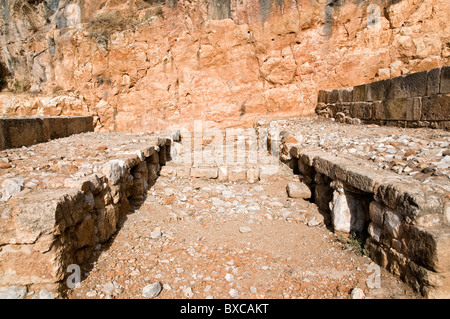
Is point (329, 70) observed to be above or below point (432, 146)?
above

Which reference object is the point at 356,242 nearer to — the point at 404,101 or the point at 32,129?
the point at 404,101

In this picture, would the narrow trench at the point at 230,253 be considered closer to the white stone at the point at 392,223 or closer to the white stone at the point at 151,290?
the white stone at the point at 151,290

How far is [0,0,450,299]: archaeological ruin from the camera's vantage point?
225 cm

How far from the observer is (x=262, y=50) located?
31.4ft

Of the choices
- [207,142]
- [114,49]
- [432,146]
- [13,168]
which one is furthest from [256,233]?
[114,49]

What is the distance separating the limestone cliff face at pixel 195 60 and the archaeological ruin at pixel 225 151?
5 centimetres

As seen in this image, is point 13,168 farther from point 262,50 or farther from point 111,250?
point 262,50

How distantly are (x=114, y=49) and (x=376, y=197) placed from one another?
10047mm

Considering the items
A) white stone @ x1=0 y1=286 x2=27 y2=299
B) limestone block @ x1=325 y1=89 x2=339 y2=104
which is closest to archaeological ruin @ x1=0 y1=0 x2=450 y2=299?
white stone @ x1=0 y1=286 x2=27 y2=299

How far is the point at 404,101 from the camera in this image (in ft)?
18.2

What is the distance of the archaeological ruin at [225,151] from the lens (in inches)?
88.4

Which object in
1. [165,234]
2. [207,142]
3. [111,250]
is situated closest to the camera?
[111,250]

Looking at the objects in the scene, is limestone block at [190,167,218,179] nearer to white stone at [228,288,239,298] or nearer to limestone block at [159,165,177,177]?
limestone block at [159,165,177,177]

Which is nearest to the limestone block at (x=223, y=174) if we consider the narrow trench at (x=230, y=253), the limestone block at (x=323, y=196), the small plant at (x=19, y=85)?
the narrow trench at (x=230, y=253)
